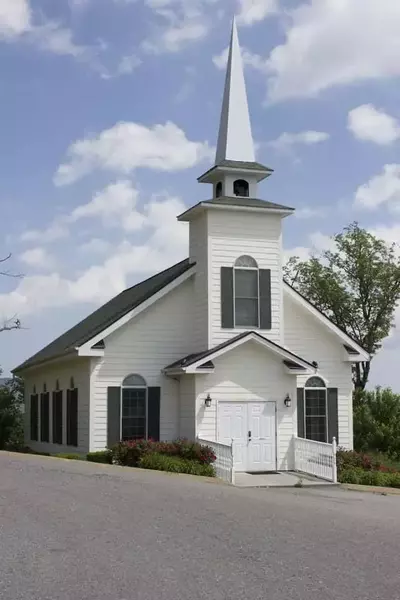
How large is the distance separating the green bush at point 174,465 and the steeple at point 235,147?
27.7 ft

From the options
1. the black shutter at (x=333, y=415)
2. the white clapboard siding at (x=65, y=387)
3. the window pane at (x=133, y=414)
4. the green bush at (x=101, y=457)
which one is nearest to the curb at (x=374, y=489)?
the black shutter at (x=333, y=415)

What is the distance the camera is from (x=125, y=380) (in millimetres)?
A: 24281

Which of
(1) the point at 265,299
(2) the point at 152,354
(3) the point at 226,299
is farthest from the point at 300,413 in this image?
(2) the point at 152,354

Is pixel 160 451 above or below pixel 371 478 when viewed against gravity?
above

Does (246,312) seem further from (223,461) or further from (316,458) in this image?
(223,461)

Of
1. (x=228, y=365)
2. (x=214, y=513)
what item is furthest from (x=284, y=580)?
(x=228, y=365)

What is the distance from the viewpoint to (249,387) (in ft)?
79.4

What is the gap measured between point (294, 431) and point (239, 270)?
16.1 feet

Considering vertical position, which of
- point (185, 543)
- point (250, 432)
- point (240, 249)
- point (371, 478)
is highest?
point (240, 249)

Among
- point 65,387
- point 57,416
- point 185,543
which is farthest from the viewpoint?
point 57,416

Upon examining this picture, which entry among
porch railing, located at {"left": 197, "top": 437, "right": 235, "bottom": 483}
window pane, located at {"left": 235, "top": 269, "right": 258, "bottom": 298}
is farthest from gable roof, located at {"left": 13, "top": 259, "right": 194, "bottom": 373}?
porch railing, located at {"left": 197, "top": 437, "right": 235, "bottom": 483}

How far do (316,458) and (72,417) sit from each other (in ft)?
25.1

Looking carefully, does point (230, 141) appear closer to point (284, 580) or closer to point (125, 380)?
point (125, 380)

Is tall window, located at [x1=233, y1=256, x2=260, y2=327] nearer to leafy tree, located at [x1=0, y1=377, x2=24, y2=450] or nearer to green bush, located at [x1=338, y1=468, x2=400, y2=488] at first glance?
green bush, located at [x1=338, y1=468, x2=400, y2=488]
